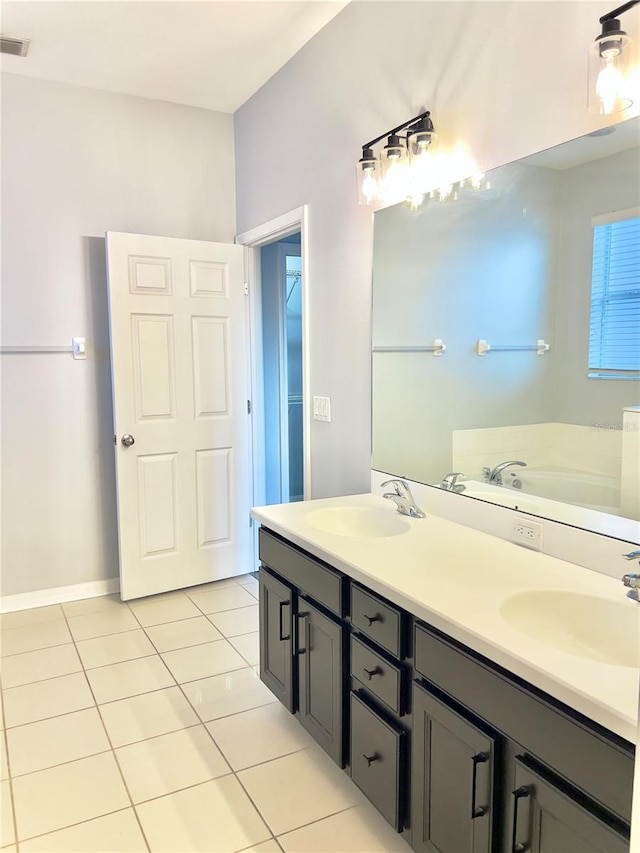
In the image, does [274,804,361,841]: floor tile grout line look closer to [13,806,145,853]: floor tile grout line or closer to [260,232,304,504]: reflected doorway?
[13,806,145,853]: floor tile grout line

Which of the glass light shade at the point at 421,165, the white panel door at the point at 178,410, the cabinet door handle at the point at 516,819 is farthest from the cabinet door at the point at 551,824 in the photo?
the white panel door at the point at 178,410

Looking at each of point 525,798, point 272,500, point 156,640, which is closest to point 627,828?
point 525,798

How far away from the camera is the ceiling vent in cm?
276

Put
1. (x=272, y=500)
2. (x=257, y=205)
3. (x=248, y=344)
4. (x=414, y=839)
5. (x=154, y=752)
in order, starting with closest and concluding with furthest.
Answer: (x=414, y=839) → (x=154, y=752) → (x=257, y=205) → (x=248, y=344) → (x=272, y=500)

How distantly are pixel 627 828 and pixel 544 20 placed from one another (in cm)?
186

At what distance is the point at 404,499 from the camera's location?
2.23m

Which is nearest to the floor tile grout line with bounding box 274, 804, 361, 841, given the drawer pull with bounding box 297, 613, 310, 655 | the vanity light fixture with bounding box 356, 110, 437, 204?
the drawer pull with bounding box 297, 613, 310, 655

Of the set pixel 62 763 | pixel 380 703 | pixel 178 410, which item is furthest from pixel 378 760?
pixel 178 410

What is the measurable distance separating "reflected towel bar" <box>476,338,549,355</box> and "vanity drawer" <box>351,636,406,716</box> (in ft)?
3.16

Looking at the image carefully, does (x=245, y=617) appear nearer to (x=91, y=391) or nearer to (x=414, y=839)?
(x=91, y=391)

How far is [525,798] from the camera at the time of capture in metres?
1.18

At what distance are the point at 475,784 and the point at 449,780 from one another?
4.1 inches

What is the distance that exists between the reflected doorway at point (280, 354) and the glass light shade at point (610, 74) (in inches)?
109

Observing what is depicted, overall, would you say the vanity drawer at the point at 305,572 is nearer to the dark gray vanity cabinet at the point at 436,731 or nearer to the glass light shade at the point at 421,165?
the dark gray vanity cabinet at the point at 436,731
